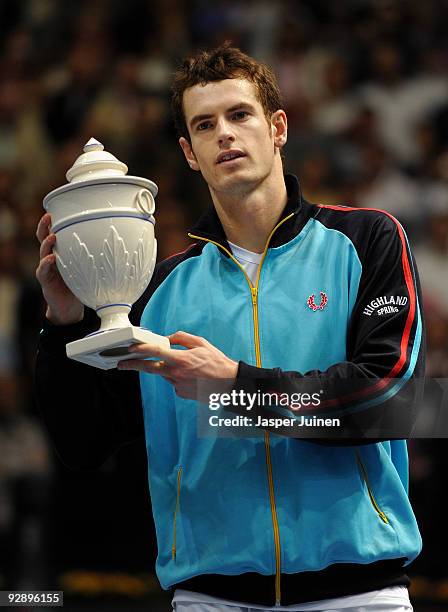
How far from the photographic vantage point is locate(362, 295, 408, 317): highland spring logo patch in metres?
2.57

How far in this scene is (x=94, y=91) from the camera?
6.80m

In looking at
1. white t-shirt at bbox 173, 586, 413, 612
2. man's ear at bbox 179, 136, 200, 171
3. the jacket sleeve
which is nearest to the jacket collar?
man's ear at bbox 179, 136, 200, 171

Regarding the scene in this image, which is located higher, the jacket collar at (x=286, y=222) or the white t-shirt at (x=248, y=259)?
the jacket collar at (x=286, y=222)

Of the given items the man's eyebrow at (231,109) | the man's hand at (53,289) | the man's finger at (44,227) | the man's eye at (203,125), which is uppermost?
the man's eyebrow at (231,109)

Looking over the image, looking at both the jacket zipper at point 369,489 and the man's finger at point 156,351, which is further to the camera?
the jacket zipper at point 369,489

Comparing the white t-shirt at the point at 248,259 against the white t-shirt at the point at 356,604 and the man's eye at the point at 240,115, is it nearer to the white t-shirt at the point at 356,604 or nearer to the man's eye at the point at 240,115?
the man's eye at the point at 240,115

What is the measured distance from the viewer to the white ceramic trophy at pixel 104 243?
2.46 meters

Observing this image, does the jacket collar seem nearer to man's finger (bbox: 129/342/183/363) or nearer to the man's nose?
the man's nose

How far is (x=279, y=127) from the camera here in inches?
119

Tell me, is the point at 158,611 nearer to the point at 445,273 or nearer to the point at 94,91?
the point at 445,273

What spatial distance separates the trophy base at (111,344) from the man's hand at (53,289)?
10.3 inches

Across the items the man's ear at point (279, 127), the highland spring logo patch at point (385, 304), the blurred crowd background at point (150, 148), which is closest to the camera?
the highland spring logo patch at point (385, 304)

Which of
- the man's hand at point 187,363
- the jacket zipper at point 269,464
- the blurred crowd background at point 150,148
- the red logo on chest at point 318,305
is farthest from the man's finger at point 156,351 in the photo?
the blurred crowd background at point 150,148

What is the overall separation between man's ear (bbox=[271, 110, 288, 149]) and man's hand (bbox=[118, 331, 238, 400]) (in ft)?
2.64
